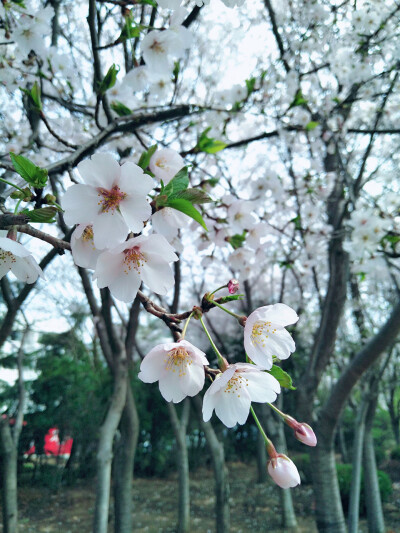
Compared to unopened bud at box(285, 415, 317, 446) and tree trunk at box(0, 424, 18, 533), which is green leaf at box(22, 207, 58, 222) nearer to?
unopened bud at box(285, 415, 317, 446)

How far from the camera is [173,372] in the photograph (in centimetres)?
89

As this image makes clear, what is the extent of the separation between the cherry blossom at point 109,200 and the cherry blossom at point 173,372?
0.25 meters

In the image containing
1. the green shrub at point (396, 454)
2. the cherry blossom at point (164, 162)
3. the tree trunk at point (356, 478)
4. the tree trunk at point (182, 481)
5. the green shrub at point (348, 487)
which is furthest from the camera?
the green shrub at point (396, 454)

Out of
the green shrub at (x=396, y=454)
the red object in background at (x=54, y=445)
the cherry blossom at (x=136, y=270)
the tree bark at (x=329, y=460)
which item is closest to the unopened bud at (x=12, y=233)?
the cherry blossom at (x=136, y=270)

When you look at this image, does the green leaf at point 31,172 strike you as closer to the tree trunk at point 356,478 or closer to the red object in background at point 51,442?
the tree trunk at point 356,478

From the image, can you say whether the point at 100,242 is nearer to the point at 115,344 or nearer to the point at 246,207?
the point at 246,207

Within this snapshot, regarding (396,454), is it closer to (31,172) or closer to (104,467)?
(104,467)

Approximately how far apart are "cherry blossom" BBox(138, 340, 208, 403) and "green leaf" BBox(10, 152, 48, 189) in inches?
16.3

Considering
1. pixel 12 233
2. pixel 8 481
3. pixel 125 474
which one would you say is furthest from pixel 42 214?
pixel 8 481

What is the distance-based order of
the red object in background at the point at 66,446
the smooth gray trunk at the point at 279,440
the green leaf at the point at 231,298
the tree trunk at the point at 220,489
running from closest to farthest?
the green leaf at the point at 231,298 < the tree trunk at the point at 220,489 < the smooth gray trunk at the point at 279,440 < the red object in background at the point at 66,446

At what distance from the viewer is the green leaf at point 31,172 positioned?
0.79 m

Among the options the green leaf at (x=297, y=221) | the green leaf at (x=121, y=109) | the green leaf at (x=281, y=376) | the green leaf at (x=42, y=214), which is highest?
the green leaf at (x=297, y=221)

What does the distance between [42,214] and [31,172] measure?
0.45ft

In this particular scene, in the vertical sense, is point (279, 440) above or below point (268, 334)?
above
